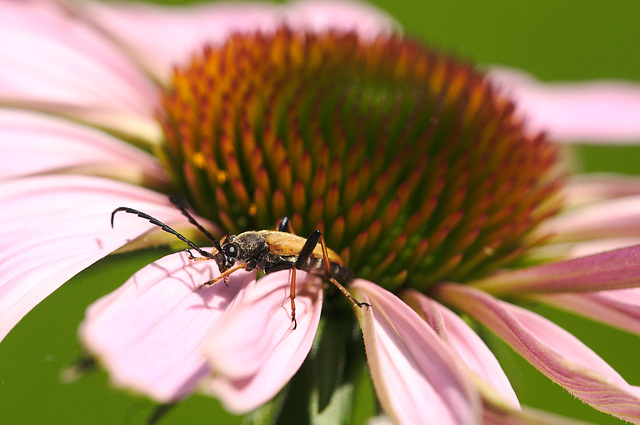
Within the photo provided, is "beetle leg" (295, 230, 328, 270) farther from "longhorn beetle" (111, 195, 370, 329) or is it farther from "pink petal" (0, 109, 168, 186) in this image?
"pink petal" (0, 109, 168, 186)

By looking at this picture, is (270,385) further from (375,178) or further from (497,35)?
(497,35)

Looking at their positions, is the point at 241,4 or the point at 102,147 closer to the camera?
the point at 102,147

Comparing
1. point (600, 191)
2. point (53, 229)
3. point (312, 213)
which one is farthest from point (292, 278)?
point (600, 191)

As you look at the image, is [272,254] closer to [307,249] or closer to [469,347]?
[307,249]

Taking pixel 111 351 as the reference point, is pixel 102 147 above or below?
above

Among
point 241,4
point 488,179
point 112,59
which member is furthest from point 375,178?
point 241,4

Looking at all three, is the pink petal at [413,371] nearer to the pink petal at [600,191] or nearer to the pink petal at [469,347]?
the pink petal at [469,347]

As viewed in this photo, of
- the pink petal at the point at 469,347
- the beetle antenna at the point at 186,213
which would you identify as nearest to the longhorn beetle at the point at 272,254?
the beetle antenna at the point at 186,213
